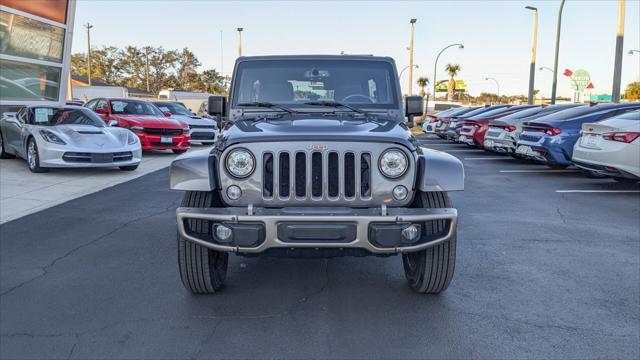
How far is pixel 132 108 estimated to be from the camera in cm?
1614

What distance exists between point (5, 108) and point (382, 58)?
14.0 m

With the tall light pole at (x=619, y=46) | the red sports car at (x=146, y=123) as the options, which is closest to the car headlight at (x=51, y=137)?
the red sports car at (x=146, y=123)

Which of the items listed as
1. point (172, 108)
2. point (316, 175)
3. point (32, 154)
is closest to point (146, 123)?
point (32, 154)

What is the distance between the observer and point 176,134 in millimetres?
15438

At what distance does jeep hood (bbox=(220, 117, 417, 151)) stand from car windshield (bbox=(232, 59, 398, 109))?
27.1 inches

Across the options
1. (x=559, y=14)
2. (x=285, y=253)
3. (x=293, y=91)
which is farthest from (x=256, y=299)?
(x=559, y=14)

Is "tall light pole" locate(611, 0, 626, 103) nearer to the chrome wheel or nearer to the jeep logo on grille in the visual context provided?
the chrome wheel

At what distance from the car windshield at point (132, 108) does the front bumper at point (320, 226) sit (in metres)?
13.3

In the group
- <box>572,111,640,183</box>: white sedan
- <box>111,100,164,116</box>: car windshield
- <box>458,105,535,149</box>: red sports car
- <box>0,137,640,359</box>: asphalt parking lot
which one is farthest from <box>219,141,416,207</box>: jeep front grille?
<box>458,105,535,149</box>: red sports car

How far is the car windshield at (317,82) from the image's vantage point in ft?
16.6

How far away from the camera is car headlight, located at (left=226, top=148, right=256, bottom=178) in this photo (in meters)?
3.66

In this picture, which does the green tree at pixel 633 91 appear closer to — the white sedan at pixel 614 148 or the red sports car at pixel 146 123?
the red sports car at pixel 146 123

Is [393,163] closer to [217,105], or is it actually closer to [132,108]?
[217,105]

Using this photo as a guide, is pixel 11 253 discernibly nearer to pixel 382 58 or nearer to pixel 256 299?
pixel 256 299
